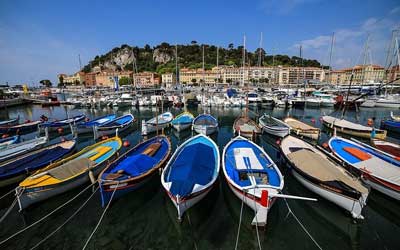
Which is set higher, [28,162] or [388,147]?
[388,147]

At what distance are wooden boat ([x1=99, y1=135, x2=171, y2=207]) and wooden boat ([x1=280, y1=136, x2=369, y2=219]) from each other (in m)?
8.43

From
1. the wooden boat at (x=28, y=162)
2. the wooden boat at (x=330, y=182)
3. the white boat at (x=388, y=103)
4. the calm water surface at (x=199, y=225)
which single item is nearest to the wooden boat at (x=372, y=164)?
the calm water surface at (x=199, y=225)

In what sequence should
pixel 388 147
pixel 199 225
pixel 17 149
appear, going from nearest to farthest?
pixel 199 225 → pixel 388 147 → pixel 17 149

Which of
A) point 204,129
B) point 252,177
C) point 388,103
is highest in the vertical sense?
point 388,103

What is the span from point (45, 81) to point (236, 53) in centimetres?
17757

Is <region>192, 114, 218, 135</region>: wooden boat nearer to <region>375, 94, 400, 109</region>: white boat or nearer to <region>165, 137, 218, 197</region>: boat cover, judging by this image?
<region>165, 137, 218, 197</region>: boat cover

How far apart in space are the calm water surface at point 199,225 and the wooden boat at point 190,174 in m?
1.18

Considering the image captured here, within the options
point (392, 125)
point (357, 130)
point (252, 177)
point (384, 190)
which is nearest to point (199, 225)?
point (252, 177)

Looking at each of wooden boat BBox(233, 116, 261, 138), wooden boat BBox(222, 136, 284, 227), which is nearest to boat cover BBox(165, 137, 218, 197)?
wooden boat BBox(222, 136, 284, 227)

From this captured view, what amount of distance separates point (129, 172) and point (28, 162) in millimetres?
7745

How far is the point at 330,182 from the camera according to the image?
27.0 feet

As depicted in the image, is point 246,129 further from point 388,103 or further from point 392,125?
point 388,103

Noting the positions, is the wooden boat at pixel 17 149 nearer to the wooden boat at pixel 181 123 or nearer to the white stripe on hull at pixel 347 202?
the wooden boat at pixel 181 123

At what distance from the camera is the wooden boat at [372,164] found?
8931mm
